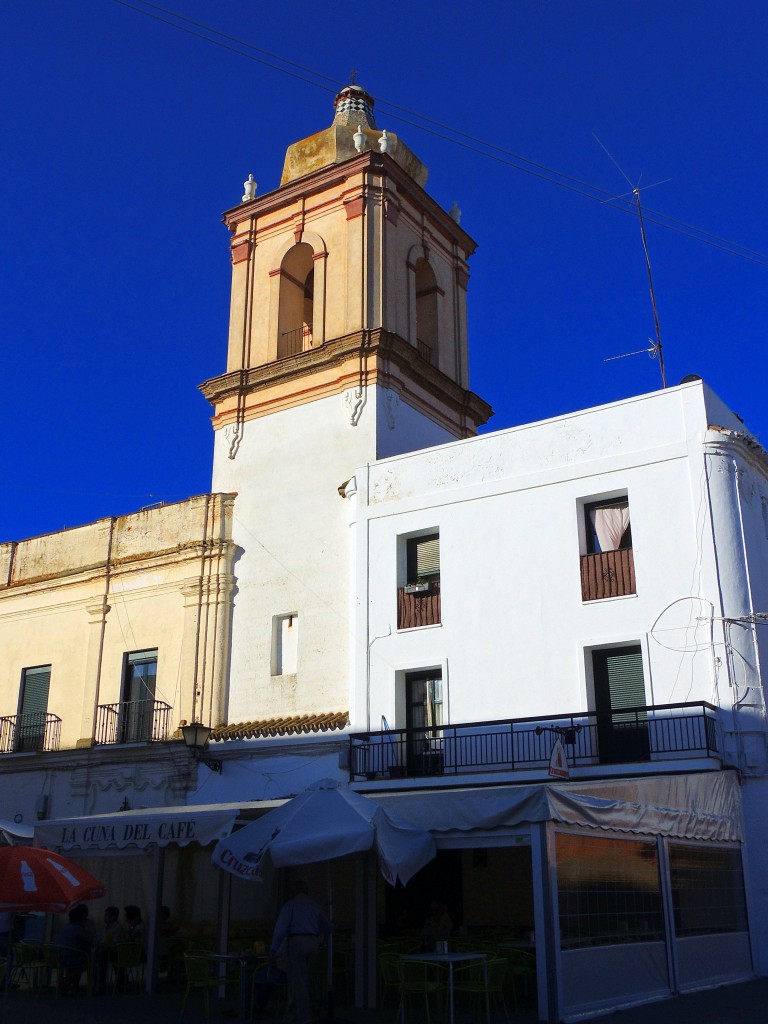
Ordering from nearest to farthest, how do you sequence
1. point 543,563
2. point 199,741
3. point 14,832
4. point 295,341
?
point 14,832 → point 543,563 → point 199,741 → point 295,341

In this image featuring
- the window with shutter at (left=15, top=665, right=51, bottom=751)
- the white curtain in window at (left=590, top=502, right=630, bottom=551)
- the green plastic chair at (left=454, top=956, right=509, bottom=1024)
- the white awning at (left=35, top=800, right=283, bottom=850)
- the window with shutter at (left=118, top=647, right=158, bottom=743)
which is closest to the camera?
the green plastic chair at (left=454, top=956, right=509, bottom=1024)

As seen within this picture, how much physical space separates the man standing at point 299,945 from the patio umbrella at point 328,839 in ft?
1.45

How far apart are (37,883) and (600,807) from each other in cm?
605

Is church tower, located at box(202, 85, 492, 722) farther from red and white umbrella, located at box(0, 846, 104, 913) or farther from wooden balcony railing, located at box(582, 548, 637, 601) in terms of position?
red and white umbrella, located at box(0, 846, 104, 913)

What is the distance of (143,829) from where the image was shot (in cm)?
1434

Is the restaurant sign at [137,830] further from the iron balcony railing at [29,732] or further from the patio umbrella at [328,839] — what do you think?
the iron balcony railing at [29,732]

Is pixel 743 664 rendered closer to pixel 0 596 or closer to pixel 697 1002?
pixel 697 1002

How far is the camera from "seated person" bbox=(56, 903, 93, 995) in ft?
46.1

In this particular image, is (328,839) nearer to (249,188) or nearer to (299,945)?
(299,945)

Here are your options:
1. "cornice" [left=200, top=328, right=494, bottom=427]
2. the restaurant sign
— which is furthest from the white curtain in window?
the restaurant sign

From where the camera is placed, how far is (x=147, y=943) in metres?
14.3

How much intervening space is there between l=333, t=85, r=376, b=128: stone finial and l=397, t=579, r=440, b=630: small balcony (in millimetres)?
12933

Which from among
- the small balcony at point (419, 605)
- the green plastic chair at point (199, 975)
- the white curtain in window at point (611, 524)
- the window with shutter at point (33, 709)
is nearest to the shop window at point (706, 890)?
the white curtain in window at point (611, 524)

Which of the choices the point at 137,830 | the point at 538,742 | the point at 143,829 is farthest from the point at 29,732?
the point at 538,742
